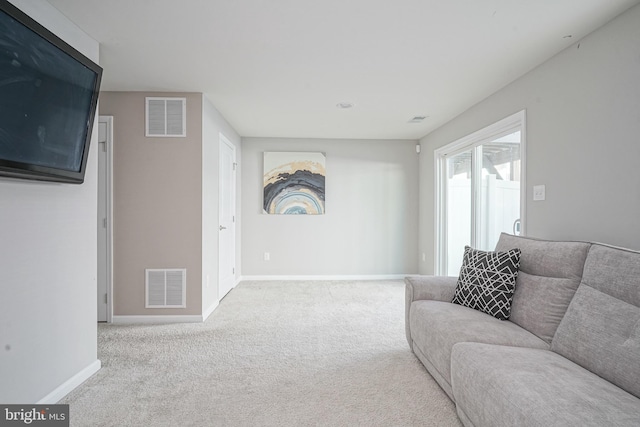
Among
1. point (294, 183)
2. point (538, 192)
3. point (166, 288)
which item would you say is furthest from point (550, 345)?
point (294, 183)

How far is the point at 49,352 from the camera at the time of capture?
2020 mm

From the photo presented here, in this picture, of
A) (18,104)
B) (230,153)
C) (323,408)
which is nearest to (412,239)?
(230,153)

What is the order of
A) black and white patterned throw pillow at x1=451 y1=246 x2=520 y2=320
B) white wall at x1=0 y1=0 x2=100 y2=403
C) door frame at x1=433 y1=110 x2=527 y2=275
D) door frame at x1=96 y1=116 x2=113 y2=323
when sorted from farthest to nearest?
door frame at x1=96 y1=116 x2=113 y2=323, door frame at x1=433 y1=110 x2=527 y2=275, black and white patterned throw pillow at x1=451 y1=246 x2=520 y2=320, white wall at x1=0 y1=0 x2=100 y2=403

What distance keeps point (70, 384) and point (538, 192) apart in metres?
3.78

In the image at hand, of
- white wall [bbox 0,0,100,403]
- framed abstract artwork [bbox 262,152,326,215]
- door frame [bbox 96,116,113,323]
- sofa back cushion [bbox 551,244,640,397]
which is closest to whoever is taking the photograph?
sofa back cushion [bbox 551,244,640,397]

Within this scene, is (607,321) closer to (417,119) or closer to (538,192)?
(538,192)

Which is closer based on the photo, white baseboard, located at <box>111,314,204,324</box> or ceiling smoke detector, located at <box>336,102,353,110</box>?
white baseboard, located at <box>111,314,204,324</box>

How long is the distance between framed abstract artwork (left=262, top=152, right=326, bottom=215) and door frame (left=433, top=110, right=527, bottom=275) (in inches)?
72.1

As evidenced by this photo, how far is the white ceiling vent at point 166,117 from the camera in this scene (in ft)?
11.6

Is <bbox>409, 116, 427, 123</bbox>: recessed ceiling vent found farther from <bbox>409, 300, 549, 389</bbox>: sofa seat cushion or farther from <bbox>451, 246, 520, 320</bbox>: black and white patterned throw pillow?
<bbox>409, 300, 549, 389</bbox>: sofa seat cushion

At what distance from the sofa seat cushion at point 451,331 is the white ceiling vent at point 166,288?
2.41 m

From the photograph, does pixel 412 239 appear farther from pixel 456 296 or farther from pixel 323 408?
pixel 323 408

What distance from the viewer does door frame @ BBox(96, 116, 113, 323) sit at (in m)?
3.49

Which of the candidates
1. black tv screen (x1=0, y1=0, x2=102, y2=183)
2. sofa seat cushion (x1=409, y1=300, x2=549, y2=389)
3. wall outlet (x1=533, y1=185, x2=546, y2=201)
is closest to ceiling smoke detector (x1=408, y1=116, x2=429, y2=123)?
wall outlet (x1=533, y1=185, x2=546, y2=201)
